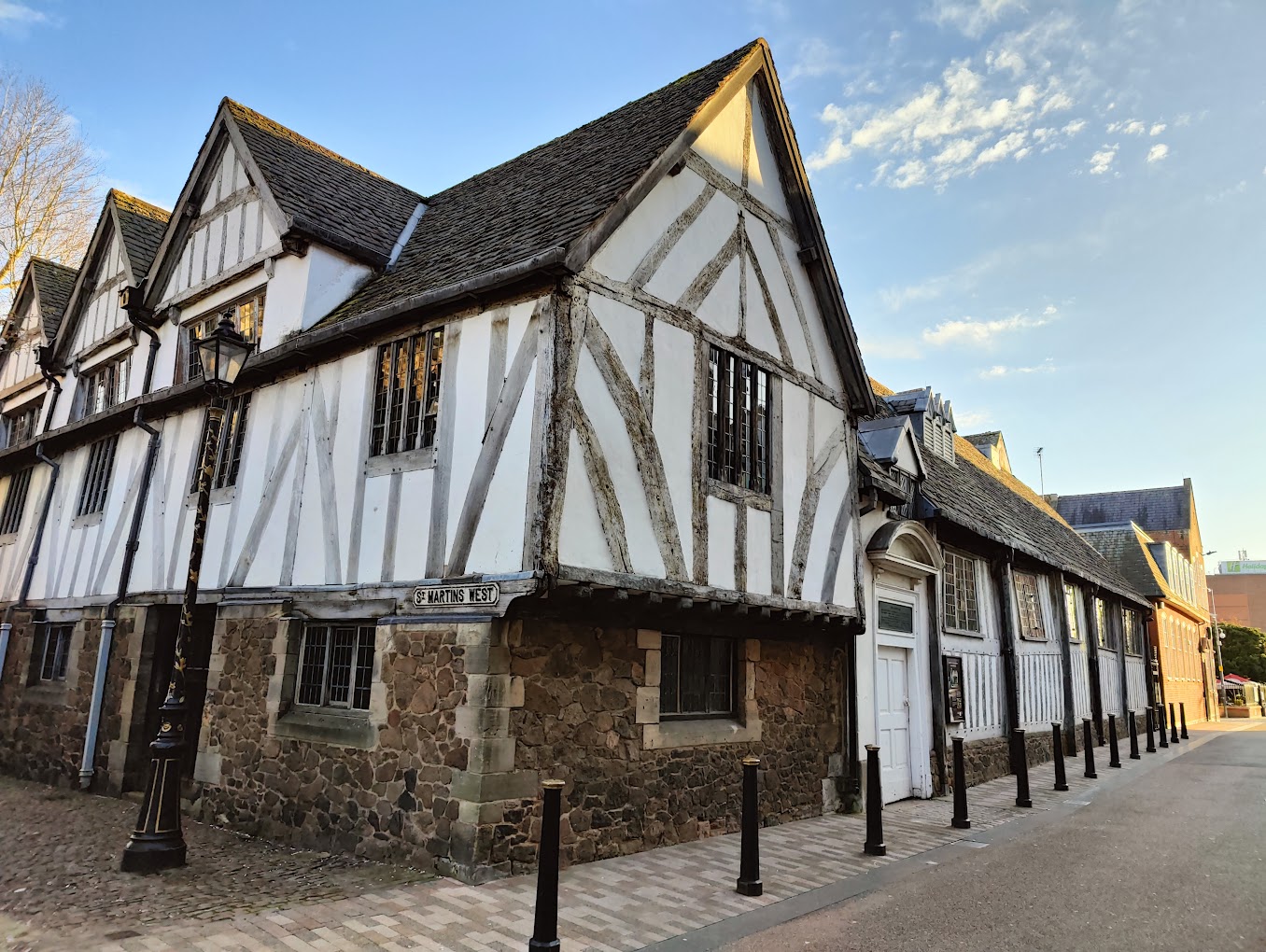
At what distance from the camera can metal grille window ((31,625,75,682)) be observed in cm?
1215

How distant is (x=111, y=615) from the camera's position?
1103 centimetres

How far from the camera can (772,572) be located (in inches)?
343

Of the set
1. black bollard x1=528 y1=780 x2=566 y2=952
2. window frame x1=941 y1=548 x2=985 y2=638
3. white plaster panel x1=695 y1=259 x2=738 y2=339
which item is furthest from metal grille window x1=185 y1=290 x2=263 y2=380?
window frame x1=941 y1=548 x2=985 y2=638

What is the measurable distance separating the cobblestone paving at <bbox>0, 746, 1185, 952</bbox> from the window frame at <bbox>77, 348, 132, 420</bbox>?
7401 mm

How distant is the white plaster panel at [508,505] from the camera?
6492 millimetres

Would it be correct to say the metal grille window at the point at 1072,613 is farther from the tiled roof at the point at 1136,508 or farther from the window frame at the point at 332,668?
the tiled roof at the point at 1136,508

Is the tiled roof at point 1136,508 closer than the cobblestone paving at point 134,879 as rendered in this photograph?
No

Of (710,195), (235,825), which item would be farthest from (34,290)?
(710,195)

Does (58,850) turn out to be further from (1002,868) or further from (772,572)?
(1002,868)

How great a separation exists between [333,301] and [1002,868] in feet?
29.7

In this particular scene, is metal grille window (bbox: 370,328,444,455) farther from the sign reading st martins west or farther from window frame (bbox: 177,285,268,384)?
window frame (bbox: 177,285,268,384)

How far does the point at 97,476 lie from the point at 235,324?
13.1 feet

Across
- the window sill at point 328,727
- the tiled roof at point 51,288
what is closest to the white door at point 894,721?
the window sill at point 328,727

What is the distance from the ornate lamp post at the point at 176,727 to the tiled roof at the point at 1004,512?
828cm
